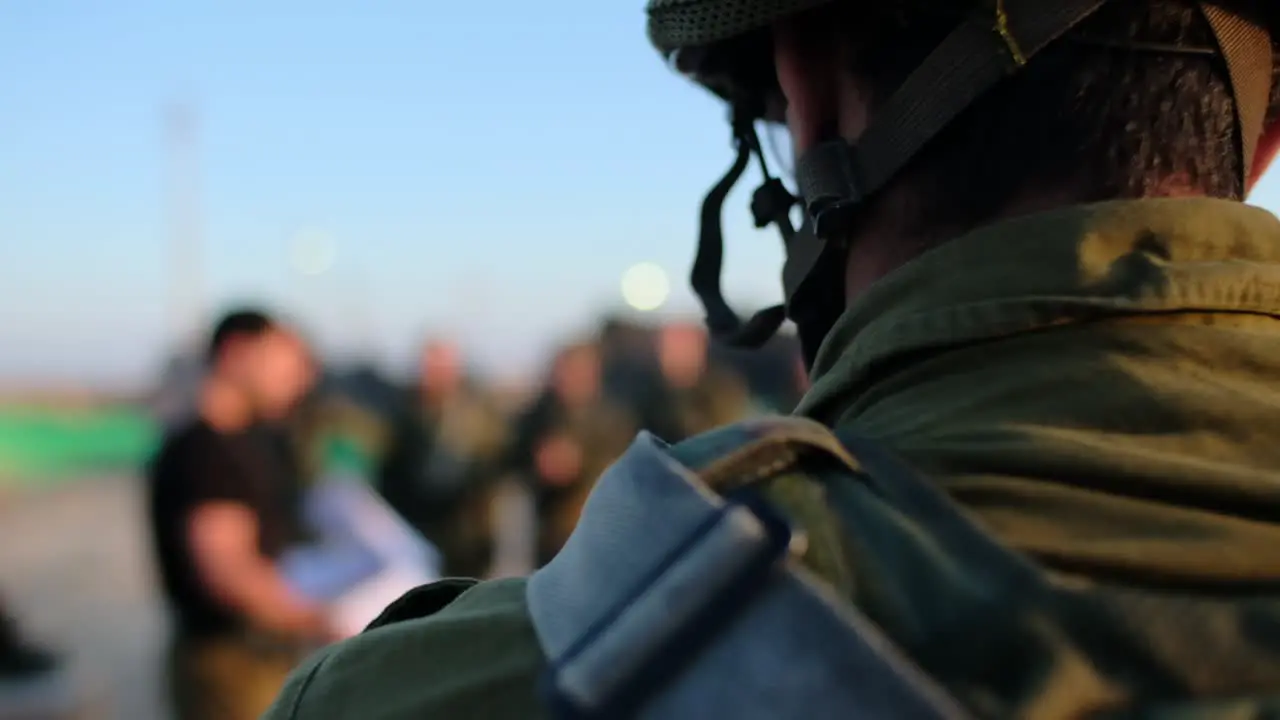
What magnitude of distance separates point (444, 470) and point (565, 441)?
0.71m

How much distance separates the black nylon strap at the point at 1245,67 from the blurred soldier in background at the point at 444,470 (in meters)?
5.53

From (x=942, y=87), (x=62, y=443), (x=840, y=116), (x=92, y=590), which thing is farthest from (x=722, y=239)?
(x=62, y=443)

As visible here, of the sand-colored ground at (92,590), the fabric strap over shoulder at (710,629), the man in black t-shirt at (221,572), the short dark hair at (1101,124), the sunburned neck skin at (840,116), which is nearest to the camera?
the fabric strap over shoulder at (710,629)

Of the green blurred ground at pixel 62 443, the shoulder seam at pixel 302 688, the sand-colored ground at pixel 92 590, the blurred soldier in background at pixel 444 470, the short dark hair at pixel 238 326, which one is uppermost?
the shoulder seam at pixel 302 688

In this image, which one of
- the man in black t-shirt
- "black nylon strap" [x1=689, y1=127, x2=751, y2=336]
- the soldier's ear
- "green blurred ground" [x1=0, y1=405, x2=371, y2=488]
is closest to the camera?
the soldier's ear

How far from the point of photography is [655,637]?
0.79m

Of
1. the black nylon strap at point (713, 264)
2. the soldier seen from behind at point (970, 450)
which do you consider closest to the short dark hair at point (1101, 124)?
the soldier seen from behind at point (970, 450)

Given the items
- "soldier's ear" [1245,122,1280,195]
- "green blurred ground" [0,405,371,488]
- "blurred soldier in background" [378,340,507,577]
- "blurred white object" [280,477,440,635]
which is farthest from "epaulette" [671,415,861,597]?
"green blurred ground" [0,405,371,488]

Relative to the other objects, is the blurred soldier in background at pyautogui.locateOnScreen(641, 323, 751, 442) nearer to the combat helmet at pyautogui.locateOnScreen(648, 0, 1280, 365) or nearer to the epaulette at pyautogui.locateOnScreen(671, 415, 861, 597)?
the combat helmet at pyautogui.locateOnScreen(648, 0, 1280, 365)

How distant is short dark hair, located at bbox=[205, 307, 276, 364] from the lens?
431 cm

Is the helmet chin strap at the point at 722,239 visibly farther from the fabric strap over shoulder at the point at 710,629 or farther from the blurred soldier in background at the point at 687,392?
the blurred soldier in background at the point at 687,392

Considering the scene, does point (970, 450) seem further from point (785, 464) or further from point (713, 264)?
point (713, 264)

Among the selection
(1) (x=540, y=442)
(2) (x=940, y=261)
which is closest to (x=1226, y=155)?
(2) (x=940, y=261)

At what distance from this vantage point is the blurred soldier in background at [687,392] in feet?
22.5
